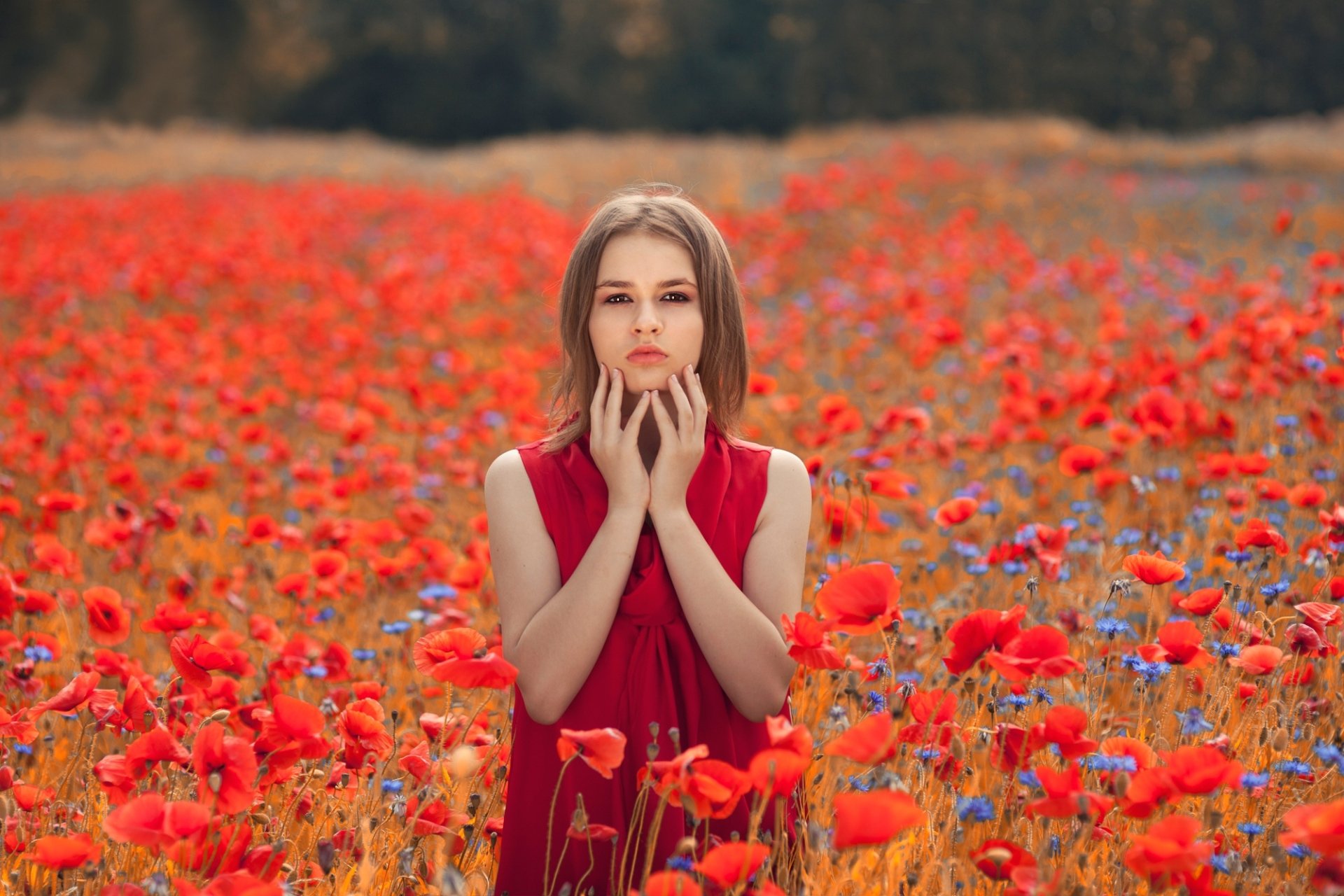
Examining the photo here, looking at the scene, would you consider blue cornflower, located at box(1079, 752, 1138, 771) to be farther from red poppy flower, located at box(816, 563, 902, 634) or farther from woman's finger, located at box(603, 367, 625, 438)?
woman's finger, located at box(603, 367, 625, 438)

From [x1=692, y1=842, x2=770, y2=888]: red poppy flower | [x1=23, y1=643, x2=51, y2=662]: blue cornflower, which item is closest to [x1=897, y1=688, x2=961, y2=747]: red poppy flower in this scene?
[x1=692, y1=842, x2=770, y2=888]: red poppy flower

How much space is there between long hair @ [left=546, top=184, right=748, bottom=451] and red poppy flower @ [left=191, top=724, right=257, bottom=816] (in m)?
0.59

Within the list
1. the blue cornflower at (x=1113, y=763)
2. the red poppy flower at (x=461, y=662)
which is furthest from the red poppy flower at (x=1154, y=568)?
the red poppy flower at (x=461, y=662)

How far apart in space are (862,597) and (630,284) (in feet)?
1.90

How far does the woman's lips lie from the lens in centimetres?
162

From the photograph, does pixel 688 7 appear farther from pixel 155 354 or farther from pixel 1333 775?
pixel 1333 775

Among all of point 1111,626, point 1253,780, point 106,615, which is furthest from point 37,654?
point 1253,780

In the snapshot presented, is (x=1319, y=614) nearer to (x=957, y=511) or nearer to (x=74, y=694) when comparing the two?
(x=957, y=511)

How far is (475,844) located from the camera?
165cm

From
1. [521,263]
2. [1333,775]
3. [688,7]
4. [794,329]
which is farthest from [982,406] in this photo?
[688,7]

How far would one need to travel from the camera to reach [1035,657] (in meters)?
1.28

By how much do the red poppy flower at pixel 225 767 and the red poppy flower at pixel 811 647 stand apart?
2.04ft

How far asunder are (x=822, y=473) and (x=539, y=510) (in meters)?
1.24

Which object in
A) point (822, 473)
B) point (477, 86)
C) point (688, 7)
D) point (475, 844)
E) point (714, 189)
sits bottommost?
point (475, 844)
